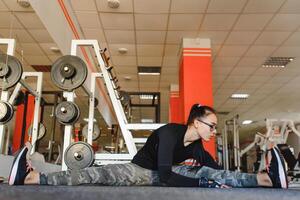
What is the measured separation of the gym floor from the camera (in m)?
1.13

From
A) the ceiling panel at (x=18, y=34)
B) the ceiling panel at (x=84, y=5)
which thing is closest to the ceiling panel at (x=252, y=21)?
the ceiling panel at (x=84, y=5)

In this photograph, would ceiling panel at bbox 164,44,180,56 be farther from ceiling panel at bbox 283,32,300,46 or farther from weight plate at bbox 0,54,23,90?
weight plate at bbox 0,54,23,90

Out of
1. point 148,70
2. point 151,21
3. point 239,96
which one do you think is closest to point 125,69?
point 148,70

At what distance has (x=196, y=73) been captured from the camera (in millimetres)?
5480

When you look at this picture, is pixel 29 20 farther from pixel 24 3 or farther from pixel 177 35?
pixel 177 35

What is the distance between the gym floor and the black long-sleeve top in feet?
1.76

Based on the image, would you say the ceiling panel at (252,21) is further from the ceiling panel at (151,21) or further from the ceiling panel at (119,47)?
the ceiling panel at (119,47)

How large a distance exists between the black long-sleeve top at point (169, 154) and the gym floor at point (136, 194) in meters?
0.54

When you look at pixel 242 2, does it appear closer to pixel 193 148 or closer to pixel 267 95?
pixel 193 148

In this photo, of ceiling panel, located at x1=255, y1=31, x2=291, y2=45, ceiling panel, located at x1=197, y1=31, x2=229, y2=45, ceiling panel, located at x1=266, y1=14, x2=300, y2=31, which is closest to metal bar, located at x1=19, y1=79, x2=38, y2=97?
ceiling panel, located at x1=197, y1=31, x2=229, y2=45

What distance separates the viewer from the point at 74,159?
3.25m

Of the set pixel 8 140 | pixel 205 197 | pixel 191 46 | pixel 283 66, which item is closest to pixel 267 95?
pixel 283 66

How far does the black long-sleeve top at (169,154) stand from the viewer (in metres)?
1.73

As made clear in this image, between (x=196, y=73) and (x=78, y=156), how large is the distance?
116 inches
